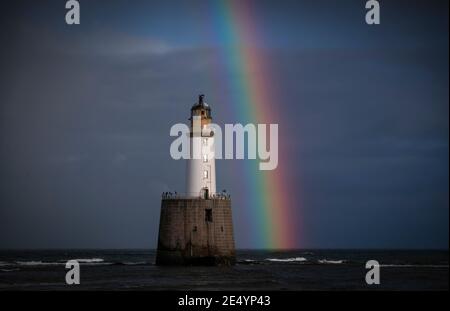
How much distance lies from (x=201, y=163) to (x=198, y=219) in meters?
4.26

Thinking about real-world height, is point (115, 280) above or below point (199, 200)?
below

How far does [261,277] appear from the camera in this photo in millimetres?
62781

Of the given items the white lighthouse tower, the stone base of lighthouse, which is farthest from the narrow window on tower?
the white lighthouse tower

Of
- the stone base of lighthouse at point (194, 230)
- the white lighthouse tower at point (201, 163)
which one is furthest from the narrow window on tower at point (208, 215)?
the white lighthouse tower at point (201, 163)

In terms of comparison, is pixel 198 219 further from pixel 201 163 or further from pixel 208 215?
pixel 201 163

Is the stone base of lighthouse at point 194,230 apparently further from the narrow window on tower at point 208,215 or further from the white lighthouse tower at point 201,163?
the white lighthouse tower at point 201,163

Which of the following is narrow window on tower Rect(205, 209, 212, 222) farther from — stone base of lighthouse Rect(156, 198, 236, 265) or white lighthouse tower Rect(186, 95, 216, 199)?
white lighthouse tower Rect(186, 95, 216, 199)

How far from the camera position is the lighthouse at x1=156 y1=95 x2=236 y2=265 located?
62938mm

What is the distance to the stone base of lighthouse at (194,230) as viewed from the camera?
6291cm

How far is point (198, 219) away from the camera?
2478 inches

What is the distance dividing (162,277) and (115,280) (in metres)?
3.70

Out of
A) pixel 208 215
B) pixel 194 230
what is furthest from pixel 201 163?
pixel 194 230
